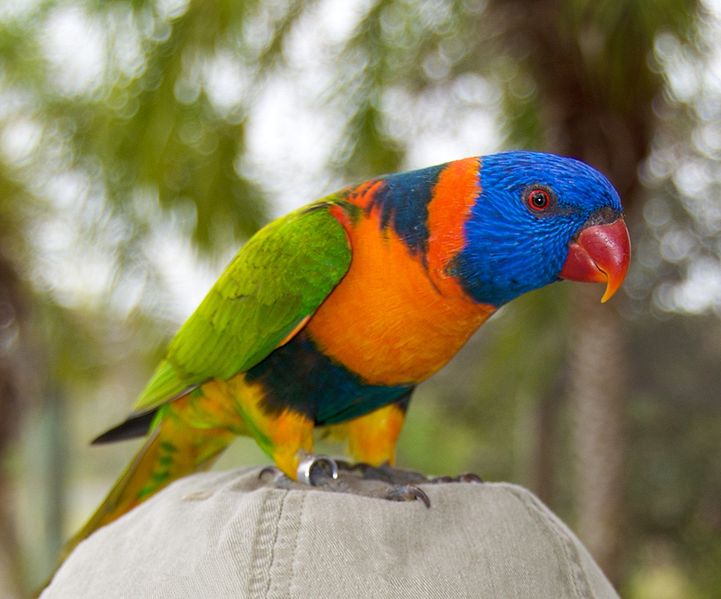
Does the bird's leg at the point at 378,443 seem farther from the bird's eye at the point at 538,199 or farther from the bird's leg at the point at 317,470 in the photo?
the bird's eye at the point at 538,199

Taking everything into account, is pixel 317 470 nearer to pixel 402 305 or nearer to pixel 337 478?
pixel 337 478

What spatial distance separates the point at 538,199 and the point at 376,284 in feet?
0.98

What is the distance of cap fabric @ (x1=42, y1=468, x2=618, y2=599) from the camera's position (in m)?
0.78

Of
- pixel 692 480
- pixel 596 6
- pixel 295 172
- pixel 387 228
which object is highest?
pixel 387 228

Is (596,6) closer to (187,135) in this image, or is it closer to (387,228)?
(387,228)

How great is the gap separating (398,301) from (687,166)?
9.83 ft

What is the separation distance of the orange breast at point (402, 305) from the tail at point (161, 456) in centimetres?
41

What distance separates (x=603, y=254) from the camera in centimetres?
117

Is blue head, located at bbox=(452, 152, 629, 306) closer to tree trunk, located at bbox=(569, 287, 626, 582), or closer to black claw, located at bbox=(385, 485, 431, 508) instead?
black claw, located at bbox=(385, 485, 431, 508)

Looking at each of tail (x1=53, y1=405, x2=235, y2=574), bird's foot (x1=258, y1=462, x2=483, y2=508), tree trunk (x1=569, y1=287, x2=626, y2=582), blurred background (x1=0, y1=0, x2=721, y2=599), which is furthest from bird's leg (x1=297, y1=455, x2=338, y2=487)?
tree trunk (x1=569, y1=287, x2=626, y2=582)

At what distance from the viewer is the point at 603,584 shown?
915 millimetres

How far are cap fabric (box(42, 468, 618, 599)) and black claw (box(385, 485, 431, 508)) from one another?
1cm

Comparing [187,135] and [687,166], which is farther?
[687,166]

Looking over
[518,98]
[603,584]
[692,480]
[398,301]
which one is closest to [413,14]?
[518,98]
